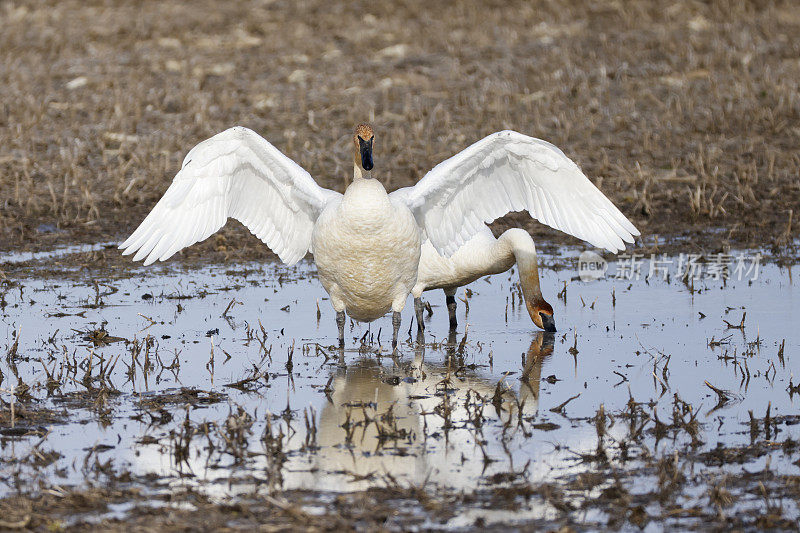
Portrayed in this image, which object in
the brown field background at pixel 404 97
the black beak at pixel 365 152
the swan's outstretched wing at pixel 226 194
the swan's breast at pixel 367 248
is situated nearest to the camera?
the swan's breast at pixel 367 248

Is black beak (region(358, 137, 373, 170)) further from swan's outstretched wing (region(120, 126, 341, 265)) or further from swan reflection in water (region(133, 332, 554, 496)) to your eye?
swan reflection in water (region(133, 332, 554, 496))

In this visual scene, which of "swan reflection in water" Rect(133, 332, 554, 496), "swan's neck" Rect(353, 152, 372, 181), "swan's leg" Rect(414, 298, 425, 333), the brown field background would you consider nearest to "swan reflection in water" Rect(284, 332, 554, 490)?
"swan reflection in water" Rect(133, 332, 554, 496)

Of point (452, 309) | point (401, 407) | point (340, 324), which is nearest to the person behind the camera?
point (401, 407)

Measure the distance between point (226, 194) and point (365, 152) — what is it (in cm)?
133

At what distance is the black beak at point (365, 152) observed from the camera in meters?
7.75

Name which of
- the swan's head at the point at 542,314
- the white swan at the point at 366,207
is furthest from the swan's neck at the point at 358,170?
the swan's head at the point at 542,314

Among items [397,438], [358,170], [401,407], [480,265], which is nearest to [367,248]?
[358,170]

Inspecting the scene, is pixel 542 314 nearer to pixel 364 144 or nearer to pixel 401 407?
A: pixel 364 144

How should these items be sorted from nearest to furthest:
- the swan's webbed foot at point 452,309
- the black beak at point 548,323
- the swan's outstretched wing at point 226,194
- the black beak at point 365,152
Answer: the black beak at point 365,152
the swan's outstretched wing at point 226,194
the black beak at point 548,323
the swan's webbed foot at point 452,309

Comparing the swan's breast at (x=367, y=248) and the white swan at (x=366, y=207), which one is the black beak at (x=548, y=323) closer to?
the white swan at (x=366, y=207)

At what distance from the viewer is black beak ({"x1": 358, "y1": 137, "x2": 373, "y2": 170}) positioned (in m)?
7.75

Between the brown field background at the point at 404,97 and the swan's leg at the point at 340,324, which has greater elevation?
the brown field background at the point at 404,97

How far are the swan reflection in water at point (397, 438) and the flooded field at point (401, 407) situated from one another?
0.02 metres

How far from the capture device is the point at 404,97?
55.0 ft
